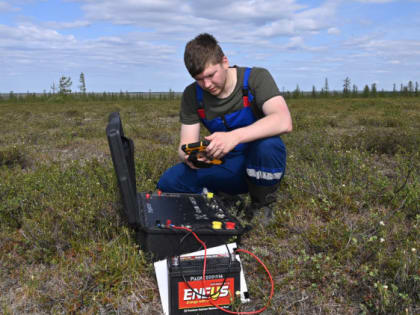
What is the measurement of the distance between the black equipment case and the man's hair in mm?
727

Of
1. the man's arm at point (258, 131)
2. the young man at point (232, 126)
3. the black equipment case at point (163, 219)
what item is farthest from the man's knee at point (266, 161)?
the black equipment case at point (163, 219)

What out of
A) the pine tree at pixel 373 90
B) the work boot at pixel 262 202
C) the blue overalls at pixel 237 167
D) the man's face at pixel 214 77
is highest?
the pine tree at pixel 373 90

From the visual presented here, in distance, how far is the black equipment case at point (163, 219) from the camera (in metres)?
2.29

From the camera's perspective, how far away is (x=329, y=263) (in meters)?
2.47

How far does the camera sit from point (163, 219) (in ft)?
8.73

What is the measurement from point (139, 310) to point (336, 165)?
2812 mm

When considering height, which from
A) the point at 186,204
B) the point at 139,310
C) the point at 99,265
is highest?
the point at 186,204

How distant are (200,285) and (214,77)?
1616 mm

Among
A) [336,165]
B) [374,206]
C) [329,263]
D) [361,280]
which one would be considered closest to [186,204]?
[329,263]

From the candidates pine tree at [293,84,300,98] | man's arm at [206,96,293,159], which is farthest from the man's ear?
pine tree at [293,84,300,98]

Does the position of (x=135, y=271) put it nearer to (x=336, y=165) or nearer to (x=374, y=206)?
(x=374, y=206)

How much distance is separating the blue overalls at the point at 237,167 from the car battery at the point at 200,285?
3.53 ft

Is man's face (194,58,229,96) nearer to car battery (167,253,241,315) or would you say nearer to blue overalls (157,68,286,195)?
blue overalls (157,68,286,195)

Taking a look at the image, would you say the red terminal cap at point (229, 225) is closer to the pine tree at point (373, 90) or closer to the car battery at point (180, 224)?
the car battery at point (180, 224)
